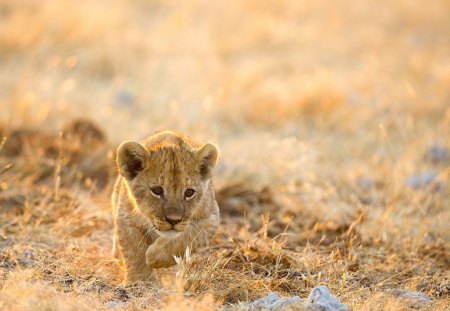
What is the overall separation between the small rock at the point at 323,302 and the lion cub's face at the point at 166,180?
1.00 metres

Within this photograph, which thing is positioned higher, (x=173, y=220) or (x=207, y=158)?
(x=207, y=158)

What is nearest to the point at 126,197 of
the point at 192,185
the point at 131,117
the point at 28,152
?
the point at 192,185

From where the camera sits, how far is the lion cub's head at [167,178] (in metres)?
5.06

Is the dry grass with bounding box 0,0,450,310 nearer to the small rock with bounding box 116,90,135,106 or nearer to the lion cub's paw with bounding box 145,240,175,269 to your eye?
the small rock with bounding box 116,90,135,106

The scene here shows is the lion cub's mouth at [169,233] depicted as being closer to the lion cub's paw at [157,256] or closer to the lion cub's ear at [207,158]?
the lion cub's paw at [157,256]

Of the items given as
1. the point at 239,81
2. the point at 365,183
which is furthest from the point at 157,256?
the point at 239,81

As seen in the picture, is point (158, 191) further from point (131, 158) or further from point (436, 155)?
point (436, 155)

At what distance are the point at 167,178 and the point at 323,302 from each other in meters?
1.32

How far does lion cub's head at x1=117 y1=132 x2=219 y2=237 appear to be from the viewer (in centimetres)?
506

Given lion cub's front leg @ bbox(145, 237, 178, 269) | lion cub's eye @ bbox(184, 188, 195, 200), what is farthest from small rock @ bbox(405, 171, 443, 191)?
lion cub's front leg @ bbox(145, 237, 178, 269)

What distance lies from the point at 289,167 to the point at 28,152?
2832mm

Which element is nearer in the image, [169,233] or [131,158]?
[169,233]

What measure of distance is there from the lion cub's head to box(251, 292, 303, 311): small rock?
0.73 m

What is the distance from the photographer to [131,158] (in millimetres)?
5258
